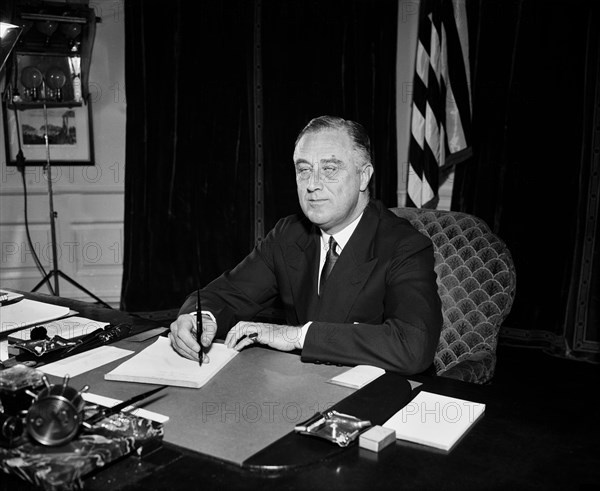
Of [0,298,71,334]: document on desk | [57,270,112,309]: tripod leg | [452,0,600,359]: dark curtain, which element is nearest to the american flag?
[452,0,600,359]: dark curtain

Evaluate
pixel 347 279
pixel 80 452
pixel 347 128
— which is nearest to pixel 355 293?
pixel 347 279

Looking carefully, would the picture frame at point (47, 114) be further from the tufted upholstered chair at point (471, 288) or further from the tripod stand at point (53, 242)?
the tufted upholstered chair at point (471, 288)

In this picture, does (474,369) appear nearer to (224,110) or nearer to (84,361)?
(84,361)

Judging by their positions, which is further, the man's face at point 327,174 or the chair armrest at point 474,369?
the man's face at point 327,174

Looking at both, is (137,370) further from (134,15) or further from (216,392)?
(134,15)

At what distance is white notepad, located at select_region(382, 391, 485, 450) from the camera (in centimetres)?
127

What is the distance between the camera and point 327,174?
88.0 inches

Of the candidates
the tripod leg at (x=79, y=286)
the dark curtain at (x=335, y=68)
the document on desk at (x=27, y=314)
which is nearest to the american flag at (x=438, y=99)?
the dark curtain at (x=335, y=68)

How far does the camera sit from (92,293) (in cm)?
523

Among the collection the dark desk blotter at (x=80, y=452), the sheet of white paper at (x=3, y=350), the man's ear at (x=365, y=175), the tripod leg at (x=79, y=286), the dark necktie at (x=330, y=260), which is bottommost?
Result: the tripod leg at (x=79, y=286)

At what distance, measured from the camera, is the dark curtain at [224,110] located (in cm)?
482

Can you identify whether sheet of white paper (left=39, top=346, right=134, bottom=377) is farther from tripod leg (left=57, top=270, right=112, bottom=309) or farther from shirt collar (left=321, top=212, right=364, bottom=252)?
tripod leg (left=57, top=270, right=112, bottom=309)

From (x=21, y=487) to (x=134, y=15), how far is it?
4375 millimetres

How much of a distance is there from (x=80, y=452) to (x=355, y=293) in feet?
4.07
